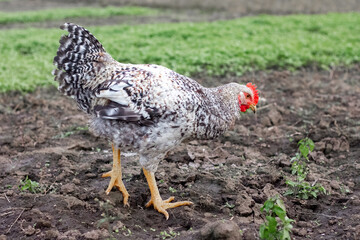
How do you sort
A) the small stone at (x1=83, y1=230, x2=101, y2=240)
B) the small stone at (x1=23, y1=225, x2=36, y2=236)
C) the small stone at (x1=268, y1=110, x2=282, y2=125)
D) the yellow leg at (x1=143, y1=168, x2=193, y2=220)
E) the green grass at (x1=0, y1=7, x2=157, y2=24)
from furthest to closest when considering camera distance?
the green grass at (x1=0, y1=7, x2=157, y2=24) < the small stone at (x1=268, y1=110, x2=282, y2=125) < the yellow leg at (x1=143, y1=168, x2=193, y2=220) < the small stone at (x1=23, y1=225, x2=36, y2=236) < the small stone at (x1=83, y1=230, x2=101, y2=240)

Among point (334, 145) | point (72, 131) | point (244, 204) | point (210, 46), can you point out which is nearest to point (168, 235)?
point (244, 204)

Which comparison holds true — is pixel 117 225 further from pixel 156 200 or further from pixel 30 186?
pixel 30 186

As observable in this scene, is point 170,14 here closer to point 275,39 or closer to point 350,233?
point 275,39

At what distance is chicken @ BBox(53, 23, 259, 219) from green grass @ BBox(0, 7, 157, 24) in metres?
11.8

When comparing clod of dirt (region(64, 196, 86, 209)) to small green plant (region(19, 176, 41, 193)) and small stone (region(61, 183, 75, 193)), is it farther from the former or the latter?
small green plant (region(19, 176, 41, 193))

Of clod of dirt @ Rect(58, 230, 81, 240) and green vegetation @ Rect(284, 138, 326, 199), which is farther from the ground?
green vegetation @ Rect(284, 138, 326, 199)

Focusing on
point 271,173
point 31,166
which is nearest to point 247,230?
point 271,173

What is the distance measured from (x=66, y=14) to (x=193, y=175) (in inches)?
498

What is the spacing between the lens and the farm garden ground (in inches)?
155

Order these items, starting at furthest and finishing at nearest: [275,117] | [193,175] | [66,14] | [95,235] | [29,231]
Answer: [66,14] < [275,117] < [193,175] < [29,231] < [95,235]

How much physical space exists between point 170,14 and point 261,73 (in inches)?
323

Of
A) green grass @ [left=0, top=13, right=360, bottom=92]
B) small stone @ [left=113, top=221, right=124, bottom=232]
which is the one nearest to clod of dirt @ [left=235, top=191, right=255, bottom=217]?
small stone @ [left=113, top=221, right=124, bottom=232]

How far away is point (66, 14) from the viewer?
16000 millimetres

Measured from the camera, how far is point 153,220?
168 inches
